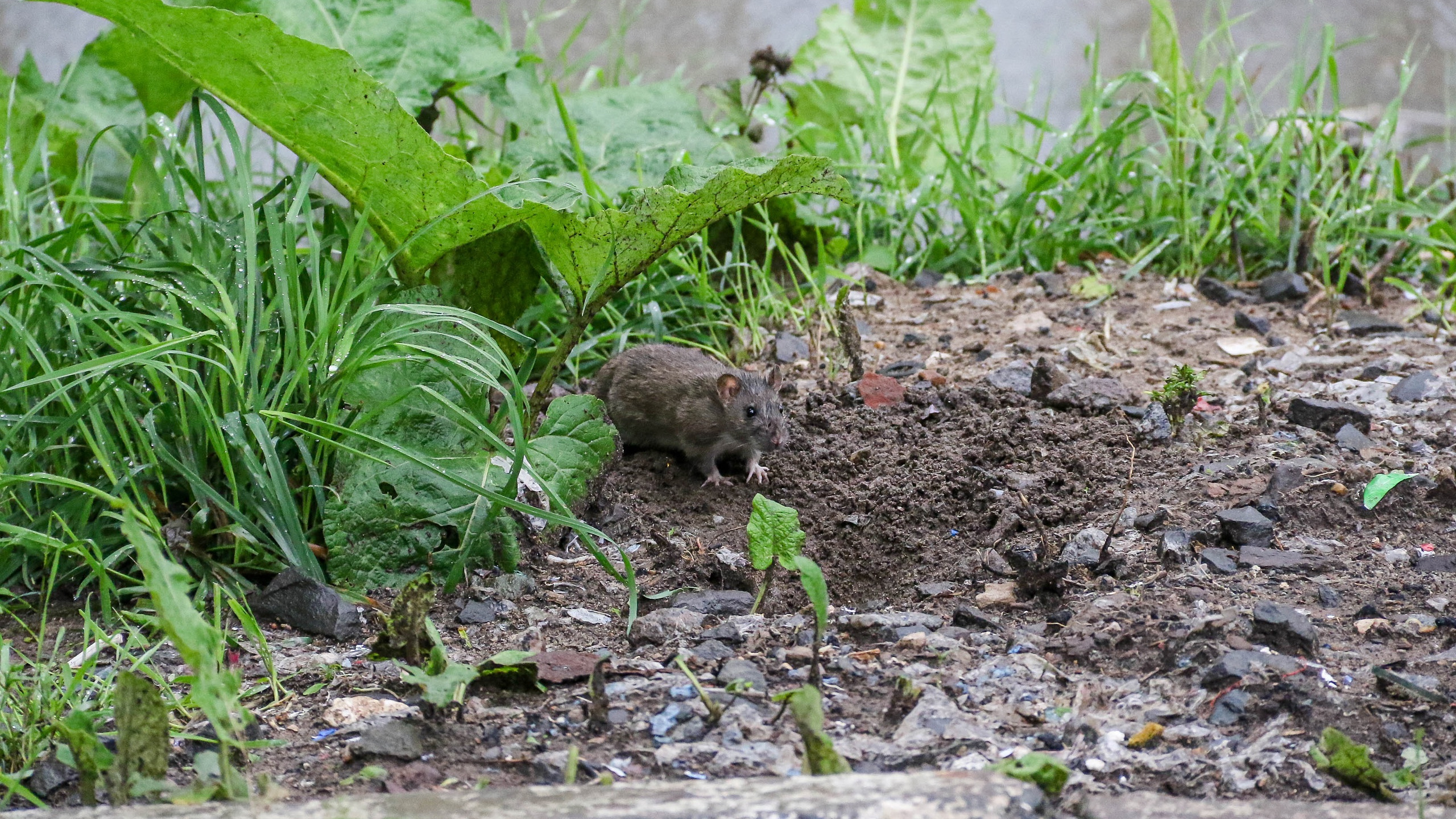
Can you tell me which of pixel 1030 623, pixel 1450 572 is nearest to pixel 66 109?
pixel 1030 623

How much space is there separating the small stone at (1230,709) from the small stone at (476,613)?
1.65 m

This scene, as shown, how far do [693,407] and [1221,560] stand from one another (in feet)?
6.20

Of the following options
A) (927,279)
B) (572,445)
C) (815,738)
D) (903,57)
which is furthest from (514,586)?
(903,57)

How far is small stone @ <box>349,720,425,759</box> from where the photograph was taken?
227 cm

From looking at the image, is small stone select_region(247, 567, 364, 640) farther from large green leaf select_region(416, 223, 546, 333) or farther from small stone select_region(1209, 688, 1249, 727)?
small stone select_region(1209, 688, 1249, 727)

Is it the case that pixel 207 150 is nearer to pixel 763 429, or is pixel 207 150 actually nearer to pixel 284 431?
pixel 284 431

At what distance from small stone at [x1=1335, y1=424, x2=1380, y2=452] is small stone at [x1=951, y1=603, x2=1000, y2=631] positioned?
1422mm

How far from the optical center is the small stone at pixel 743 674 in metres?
2.50

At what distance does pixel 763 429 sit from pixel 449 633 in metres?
1.44

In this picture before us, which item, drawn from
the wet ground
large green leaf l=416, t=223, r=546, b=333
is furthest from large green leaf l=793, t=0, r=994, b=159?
large green leaf l=416, t=223, r=546, b=333

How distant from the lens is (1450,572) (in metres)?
2.88

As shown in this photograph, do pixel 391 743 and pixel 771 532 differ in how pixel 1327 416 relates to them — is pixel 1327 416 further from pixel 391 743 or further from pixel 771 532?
pixel 391 743

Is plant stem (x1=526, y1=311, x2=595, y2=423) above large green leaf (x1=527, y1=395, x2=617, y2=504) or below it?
above

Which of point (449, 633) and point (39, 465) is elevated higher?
point (39, 465)
